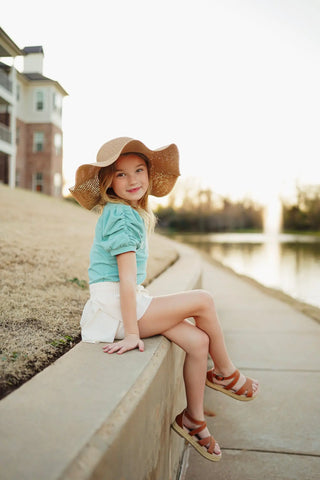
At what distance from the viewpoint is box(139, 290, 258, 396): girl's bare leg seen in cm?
220

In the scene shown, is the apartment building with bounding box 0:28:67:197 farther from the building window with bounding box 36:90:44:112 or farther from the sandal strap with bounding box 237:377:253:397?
the sandal strap with bounding box 237:377:253:397

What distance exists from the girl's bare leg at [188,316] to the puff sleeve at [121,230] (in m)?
0.35

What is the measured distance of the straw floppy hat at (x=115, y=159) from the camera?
239cm

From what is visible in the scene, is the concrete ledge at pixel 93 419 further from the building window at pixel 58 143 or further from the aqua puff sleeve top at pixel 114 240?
the building window at pixel 58 143

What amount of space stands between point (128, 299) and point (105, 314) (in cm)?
21

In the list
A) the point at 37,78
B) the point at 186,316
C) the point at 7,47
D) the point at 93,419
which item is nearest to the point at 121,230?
the point at 186,316

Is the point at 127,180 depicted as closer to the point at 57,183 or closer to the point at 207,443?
the point at 207,443

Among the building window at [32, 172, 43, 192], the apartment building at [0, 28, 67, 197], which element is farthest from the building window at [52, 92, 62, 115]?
the building window at [32, 172, 43, 192]

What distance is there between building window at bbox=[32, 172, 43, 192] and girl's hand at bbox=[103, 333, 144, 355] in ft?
71.9

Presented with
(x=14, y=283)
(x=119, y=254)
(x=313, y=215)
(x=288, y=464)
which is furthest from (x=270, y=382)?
(x=313, y=215)

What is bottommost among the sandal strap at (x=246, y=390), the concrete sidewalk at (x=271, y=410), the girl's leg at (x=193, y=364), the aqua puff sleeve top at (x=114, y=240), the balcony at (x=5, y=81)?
the concrete sidewalk at (x=271, y=410)

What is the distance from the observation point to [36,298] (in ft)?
9.85

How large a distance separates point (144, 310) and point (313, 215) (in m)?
59.3

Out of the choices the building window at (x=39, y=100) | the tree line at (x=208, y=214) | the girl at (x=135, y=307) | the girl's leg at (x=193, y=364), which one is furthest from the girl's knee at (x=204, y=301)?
the tree line at (x=208, y=214)
